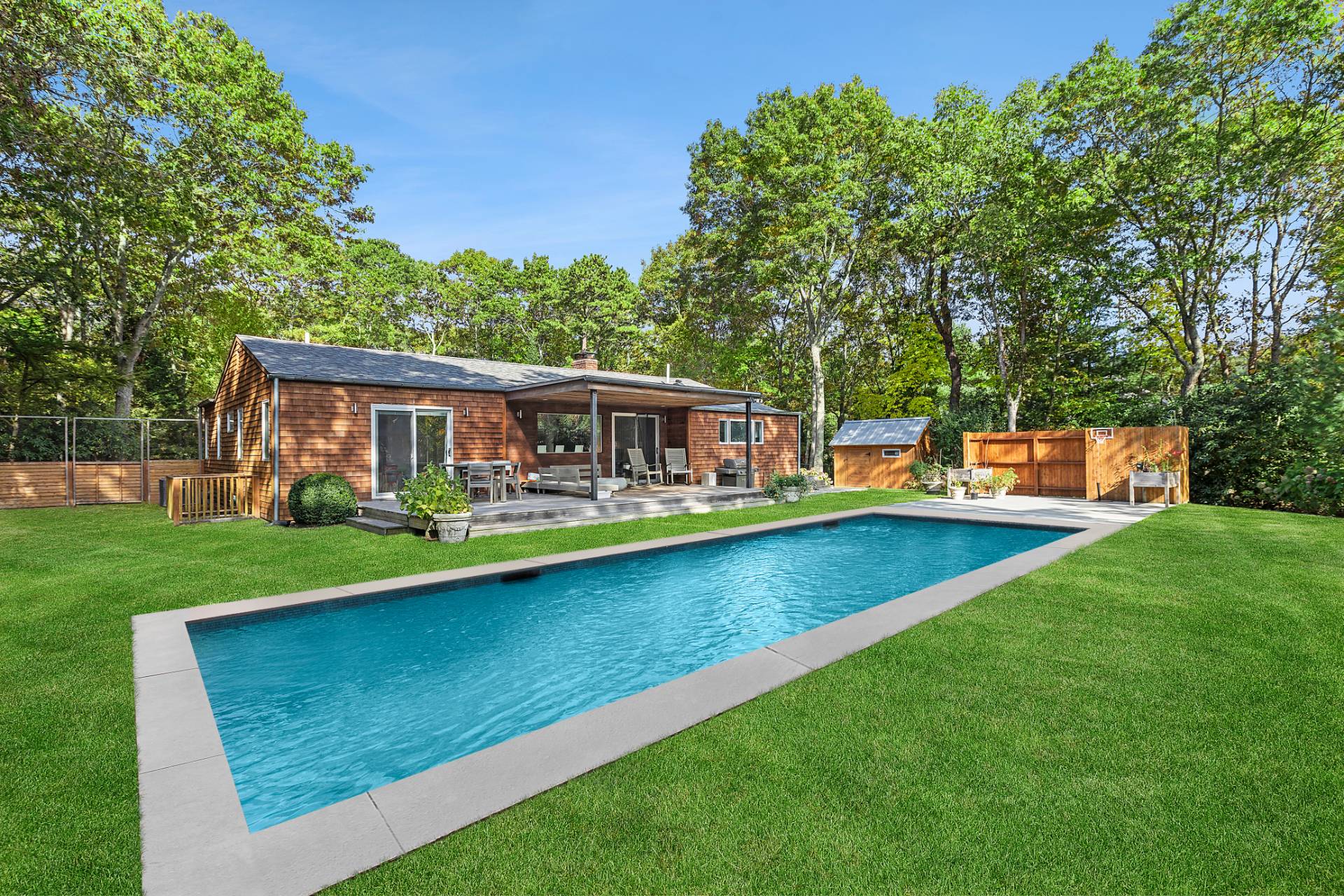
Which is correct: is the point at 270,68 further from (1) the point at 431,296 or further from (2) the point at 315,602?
(2) the point at 315,602

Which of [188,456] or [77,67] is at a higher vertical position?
[77,67]

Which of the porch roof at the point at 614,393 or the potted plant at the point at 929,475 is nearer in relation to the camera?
the porch roof at the point at 614,393

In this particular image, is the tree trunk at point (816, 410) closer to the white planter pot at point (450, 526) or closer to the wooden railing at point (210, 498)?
the white planter pot at point (450, 526)

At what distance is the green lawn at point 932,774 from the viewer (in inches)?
79.4

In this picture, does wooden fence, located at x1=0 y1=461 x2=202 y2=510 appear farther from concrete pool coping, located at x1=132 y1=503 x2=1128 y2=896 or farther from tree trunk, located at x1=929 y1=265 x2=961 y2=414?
tree trunk, located at x1=929 y1=265 x2=961 y2=414

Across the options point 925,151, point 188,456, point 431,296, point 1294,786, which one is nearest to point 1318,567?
point 1294,786

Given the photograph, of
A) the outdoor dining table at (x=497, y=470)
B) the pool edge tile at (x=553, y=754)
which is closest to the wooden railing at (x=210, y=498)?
the outdoor dining table at (x=497, y=470)

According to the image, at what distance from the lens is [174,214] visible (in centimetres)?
1164

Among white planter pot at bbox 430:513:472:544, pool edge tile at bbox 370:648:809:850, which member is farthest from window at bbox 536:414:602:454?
pool edge tile at bbox 370:648:809:850

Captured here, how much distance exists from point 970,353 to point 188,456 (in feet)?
102

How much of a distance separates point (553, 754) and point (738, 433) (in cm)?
1775

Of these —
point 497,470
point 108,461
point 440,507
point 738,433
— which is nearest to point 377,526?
point 440,507

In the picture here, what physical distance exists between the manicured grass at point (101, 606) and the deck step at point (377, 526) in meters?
0.24

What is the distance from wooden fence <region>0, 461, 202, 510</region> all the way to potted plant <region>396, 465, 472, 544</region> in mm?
11441
